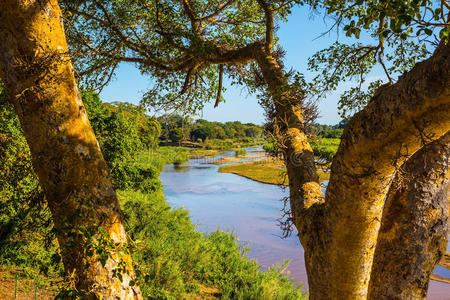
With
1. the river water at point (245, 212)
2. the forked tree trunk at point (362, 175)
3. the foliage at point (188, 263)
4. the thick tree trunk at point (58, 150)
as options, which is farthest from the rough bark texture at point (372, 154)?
the river water at point (245, 212)

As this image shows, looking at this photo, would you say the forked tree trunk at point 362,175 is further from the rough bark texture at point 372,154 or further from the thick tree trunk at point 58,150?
the thick tree trunk at point 58,150

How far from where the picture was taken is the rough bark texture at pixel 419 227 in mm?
2842

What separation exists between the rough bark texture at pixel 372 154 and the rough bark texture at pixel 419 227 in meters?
0.46

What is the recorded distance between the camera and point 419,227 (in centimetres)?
285

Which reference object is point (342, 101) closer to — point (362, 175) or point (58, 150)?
point (362, 175)

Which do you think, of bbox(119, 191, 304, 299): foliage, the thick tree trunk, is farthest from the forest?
bbox(119, 191, 304, 299): foliage

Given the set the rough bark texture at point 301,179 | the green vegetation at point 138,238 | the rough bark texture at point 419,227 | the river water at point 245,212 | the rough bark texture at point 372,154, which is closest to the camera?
the rough bark texture at point 372,154

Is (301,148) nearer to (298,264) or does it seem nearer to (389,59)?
(389,59)

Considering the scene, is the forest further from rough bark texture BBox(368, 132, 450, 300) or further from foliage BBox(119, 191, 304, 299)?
foliage BBox(119, 191, 304, 299)

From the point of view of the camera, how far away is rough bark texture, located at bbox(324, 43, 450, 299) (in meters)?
1.60

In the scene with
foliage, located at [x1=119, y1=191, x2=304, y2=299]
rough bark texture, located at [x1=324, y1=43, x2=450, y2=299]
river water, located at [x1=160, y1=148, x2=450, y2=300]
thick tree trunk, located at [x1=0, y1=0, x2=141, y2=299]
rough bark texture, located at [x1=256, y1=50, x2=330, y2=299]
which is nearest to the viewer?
rough bark texture, located at [x1=324, y1=43, x2=450, y2=299]

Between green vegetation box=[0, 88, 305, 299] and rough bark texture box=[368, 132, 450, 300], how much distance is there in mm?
4093

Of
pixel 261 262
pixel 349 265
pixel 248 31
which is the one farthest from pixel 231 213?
pixel 349 265

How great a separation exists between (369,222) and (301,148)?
4.48 ft
